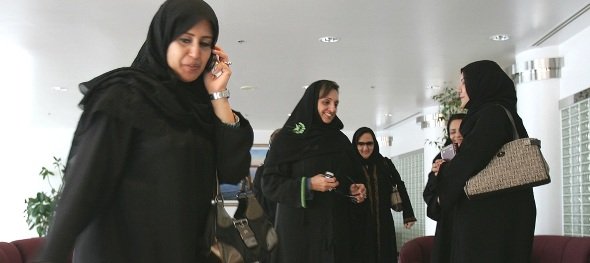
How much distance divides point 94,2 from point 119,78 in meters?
4.56

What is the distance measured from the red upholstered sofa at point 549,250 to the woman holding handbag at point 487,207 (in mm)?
1103

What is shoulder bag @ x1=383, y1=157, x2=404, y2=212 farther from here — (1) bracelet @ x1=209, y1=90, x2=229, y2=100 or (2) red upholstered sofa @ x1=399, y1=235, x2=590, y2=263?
(1) bracelet @ x1=209, y1=90, x2=229, y2=100

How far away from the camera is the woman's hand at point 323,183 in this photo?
3.48m

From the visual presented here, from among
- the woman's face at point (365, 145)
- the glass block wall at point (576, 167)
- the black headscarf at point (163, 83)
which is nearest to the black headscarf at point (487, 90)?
the black headscarf at point (163, 83)

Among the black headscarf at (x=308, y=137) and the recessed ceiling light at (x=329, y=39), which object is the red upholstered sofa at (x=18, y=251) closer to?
the black headscarf at (x=308, y=137)

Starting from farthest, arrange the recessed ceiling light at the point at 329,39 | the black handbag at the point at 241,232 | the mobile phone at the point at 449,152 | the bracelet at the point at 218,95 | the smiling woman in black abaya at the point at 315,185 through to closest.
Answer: the recessed ceiling light at the point at 329,39, the smiling woman in black abaya at the point at 315,185, the mobile phone at the point at 449,152, the bracelet at the point at 218,95, the black handbag at the point at 241,232

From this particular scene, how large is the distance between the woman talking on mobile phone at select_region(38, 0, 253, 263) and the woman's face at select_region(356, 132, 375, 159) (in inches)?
141

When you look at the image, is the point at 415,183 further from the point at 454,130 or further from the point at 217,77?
the point at 217,77

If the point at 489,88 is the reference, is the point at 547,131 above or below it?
above

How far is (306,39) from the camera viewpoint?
23.1 ft

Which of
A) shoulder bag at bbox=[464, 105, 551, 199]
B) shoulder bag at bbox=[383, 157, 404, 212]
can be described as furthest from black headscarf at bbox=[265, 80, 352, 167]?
shoulder bag at bbox=[383, 157, 404, 212]

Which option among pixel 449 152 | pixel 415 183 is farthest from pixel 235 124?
pixel 415 183

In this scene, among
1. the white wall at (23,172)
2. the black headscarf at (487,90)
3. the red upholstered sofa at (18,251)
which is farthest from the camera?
the white wall at (23,172)

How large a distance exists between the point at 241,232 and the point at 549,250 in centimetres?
328
